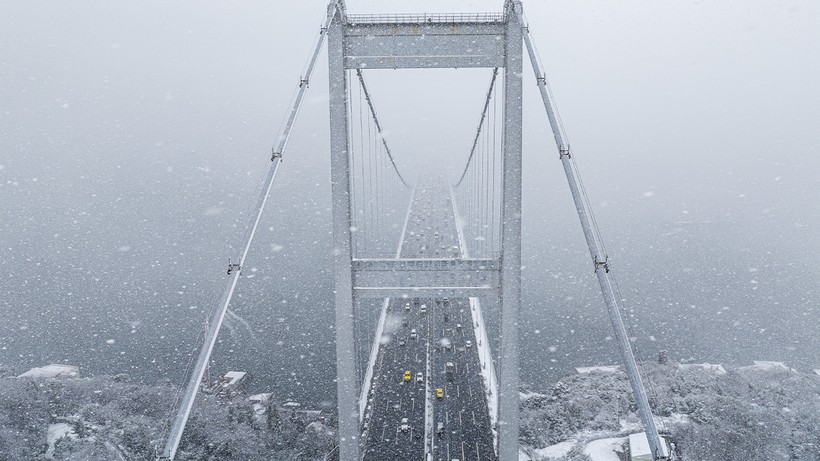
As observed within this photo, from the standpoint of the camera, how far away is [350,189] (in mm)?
10578

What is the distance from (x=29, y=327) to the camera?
46.3m

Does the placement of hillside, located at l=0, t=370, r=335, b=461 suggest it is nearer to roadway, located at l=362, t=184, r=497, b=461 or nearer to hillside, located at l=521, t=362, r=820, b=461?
roadway, located at l=362, t=184, r=497, b=461

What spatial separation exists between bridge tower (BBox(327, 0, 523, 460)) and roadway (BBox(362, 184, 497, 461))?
4.28m

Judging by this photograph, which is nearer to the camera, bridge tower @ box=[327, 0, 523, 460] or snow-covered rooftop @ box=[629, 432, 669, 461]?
bridge tower @ box=[327, 0, 523, 460]

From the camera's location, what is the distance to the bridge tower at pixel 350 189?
398 inches

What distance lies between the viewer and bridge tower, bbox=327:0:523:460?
1012 centimetres

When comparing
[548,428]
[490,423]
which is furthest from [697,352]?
[490,423]

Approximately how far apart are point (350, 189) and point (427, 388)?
1074 cm

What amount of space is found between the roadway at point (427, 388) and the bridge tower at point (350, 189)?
428 centimetres

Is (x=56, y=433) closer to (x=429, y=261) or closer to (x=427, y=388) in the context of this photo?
(x=427, y=388)

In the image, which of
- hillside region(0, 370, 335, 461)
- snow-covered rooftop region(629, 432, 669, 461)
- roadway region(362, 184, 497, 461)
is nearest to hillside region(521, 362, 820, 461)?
snow-covered rooftop region(629, 432, 669, 461)

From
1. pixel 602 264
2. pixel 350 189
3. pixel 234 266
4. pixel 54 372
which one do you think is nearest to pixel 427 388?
pixel 350 189

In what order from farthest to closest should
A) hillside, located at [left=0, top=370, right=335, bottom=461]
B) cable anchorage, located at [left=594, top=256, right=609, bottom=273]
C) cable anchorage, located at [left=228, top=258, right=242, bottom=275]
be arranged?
hillside, located at [left=0, top=370, right=335, bottom=461] < cable anchorage, located at [left=594, top=256, right=609, bottom=273] < cable anchorage, located at [left=228, top=258, right=242, bottom=275]

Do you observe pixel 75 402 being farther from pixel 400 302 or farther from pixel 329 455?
pixel 400 302
